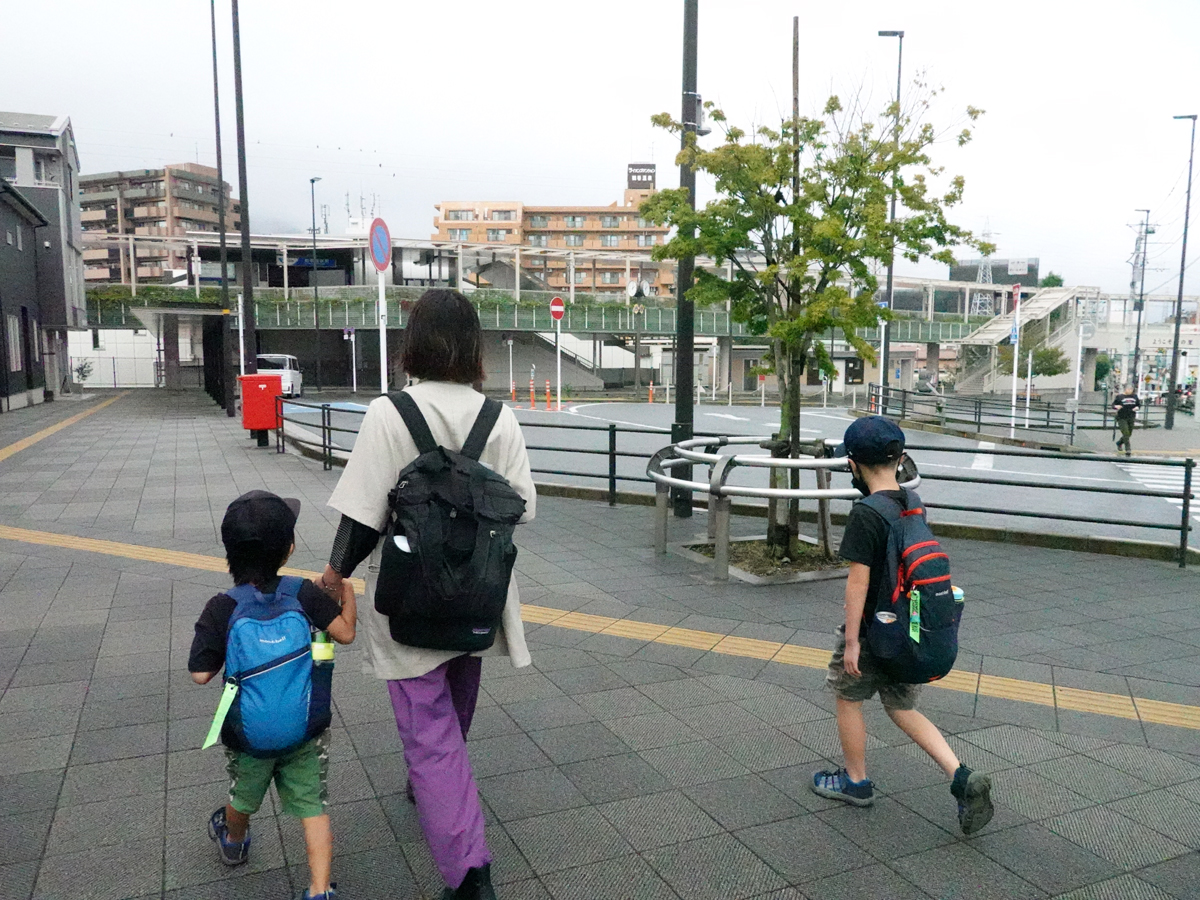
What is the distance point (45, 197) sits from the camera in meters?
30.6

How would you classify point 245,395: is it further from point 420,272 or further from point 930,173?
point 420,272

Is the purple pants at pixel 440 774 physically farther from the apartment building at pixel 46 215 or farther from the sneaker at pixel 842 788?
the apartment building at pixel 46 215

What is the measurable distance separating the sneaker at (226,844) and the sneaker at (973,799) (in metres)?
2.17

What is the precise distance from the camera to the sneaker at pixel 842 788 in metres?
3.08

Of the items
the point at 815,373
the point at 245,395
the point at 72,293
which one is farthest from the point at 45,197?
the point at 815,373

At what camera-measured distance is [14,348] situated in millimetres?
24984

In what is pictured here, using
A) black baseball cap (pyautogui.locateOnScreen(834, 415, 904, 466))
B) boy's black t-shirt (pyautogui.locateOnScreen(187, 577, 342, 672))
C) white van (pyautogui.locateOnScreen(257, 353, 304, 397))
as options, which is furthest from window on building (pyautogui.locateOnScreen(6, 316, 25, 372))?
black baseball cap (pyautogui.locateOnScreen(834, 415, 904, 466))

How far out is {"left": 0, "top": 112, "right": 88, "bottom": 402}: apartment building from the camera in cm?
2953

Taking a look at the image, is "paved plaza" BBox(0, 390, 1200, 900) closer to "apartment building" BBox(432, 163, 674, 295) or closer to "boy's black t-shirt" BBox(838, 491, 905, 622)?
"boy's black t-shirt" BBox(838, 491, 905, 622)

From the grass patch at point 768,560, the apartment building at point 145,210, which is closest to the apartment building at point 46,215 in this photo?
the grass patch at point 768,560

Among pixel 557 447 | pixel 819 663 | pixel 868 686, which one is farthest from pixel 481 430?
pixel 557 447

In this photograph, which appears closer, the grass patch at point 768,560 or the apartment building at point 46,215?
the grass patch at point 768,560

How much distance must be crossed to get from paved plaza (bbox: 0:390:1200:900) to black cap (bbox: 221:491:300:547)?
1030 millimetres

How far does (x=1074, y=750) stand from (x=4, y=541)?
7.80m
